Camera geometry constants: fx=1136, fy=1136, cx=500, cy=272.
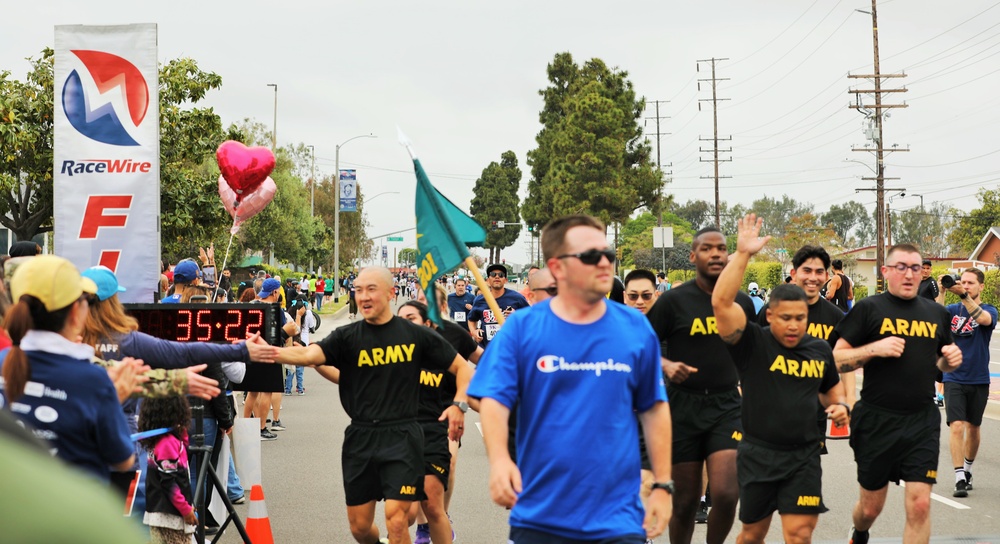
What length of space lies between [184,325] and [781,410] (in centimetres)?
388

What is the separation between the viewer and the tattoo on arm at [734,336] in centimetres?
658

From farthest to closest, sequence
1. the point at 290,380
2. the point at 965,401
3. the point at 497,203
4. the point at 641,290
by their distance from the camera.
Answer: the point at 497,203 < the point at 290,380 < the point at 965,401 < the point at 641,290

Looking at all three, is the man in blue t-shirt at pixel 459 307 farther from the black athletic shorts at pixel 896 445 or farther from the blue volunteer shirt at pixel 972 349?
the black athletic shorts at pixel 896 445

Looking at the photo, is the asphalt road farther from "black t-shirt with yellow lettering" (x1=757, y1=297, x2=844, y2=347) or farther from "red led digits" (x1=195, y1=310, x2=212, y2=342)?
"red led digits" (x1=195, y1=310, x2=212, y2=342)

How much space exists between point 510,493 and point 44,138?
69.9 feet

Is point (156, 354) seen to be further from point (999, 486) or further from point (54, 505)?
point (999, 486)

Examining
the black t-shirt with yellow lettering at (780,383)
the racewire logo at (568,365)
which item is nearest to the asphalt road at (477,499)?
the black t-shirt with yellow lettering at (780,383)

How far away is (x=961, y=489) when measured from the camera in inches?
408

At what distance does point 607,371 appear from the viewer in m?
4.13

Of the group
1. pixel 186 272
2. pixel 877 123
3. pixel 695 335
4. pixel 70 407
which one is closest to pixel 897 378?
pixel 695 335

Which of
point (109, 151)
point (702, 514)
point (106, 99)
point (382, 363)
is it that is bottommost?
→ point (702, 514)

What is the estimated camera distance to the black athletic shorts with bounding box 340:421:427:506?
6875 mm

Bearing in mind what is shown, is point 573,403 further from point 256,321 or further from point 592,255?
point 256,321

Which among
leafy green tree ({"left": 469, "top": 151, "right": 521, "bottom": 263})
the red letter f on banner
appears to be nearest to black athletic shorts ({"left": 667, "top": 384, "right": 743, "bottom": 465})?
the red letter f on banner
